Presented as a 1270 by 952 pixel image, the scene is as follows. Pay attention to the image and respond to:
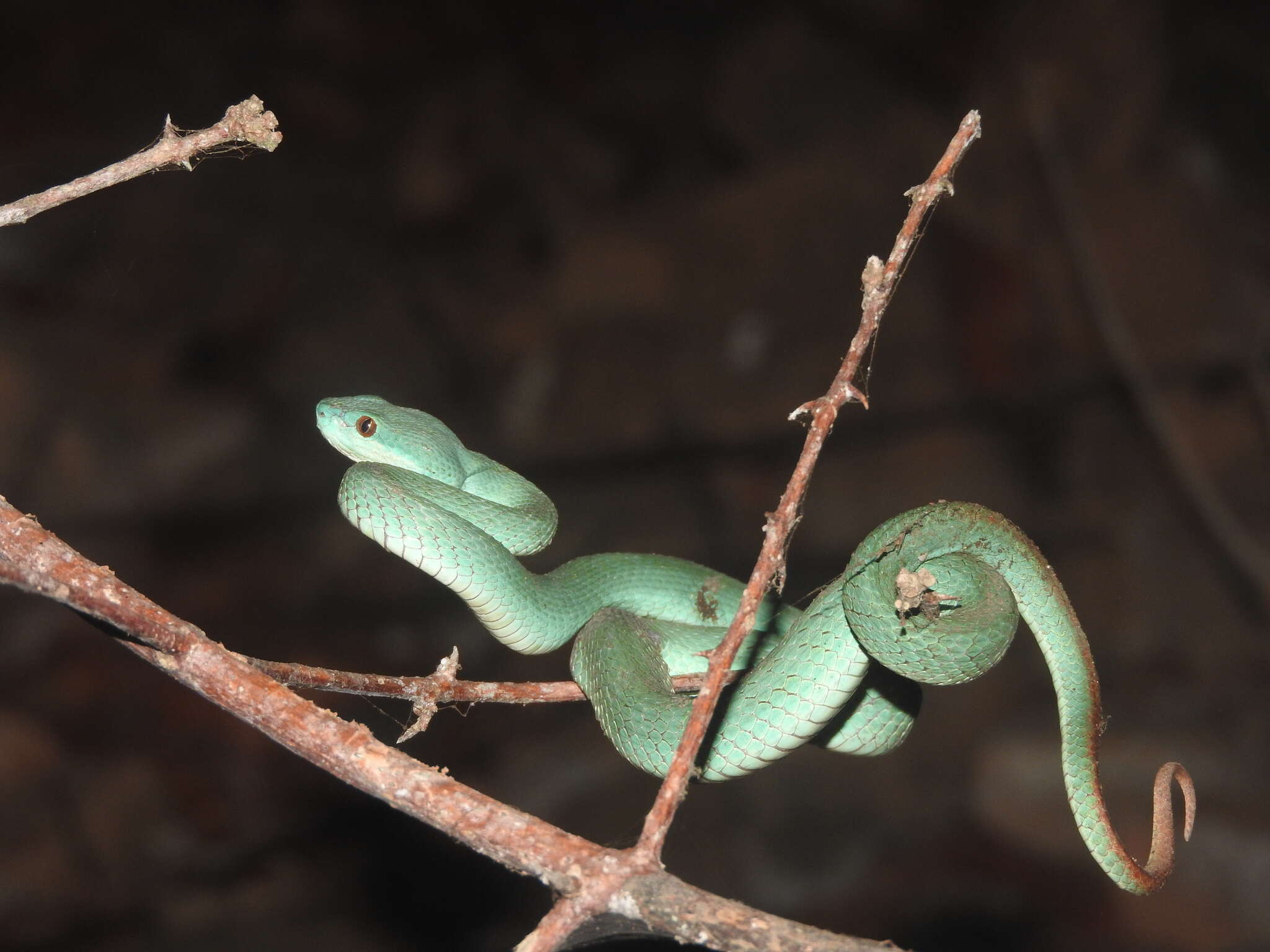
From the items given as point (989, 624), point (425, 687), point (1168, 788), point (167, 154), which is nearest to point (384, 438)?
point (425, 687)

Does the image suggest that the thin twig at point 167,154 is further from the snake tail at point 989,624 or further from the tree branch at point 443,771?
the snake tail at point 989,624

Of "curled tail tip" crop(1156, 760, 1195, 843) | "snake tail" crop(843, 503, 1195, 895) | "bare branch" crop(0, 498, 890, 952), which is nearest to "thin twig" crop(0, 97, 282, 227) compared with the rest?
"bare branch" crop(0, 498, 890, 952)

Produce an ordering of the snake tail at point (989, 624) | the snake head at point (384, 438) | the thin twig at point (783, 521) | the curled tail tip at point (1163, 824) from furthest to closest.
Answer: the snake head at point (384, 438), the curled tail tip at point (1163, 824), the snake tail at point (989, 624), the thin twig at point (783, 521)

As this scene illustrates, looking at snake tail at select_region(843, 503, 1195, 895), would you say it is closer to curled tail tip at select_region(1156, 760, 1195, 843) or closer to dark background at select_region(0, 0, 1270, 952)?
curled tail tip at select_region(1156, 760, 1195, 843)

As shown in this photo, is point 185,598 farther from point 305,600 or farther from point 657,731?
point 657,731

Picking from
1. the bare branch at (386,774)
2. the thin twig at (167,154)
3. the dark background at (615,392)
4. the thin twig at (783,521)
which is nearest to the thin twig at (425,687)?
the bare branch at (386,774)

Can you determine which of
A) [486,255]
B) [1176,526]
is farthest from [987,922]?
[486,255]
